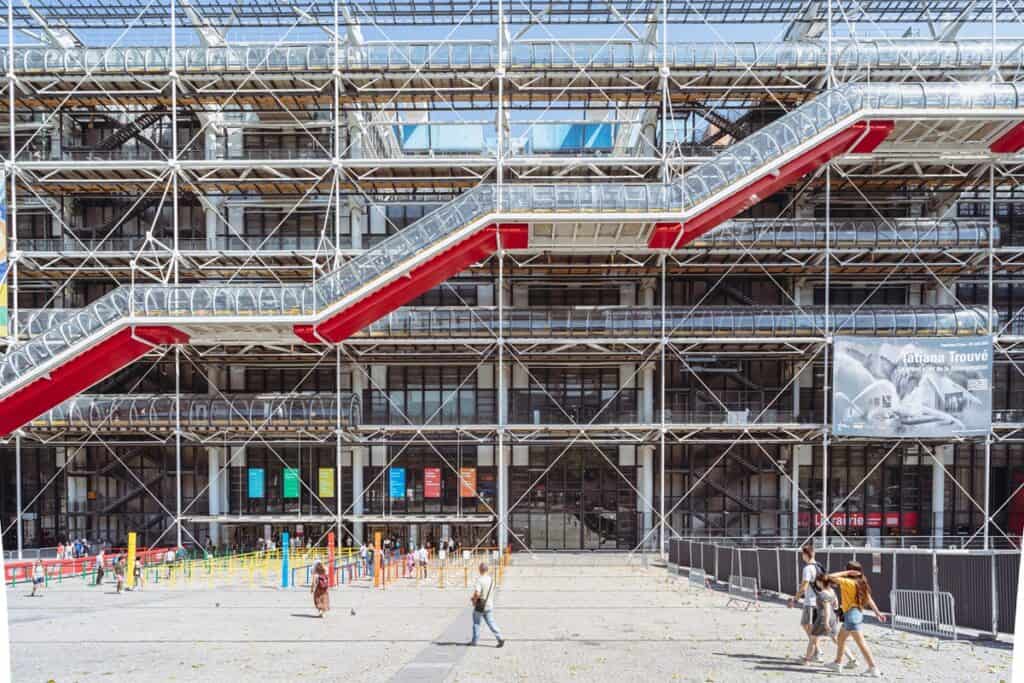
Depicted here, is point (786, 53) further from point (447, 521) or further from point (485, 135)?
point (447, 521)

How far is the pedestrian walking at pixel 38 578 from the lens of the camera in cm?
1923

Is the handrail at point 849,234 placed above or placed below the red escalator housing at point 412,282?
above

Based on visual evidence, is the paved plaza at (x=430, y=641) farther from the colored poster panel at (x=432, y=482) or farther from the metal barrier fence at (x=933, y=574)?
the colored poster panel at (x=432, y=482)

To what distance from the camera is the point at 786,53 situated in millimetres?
24828

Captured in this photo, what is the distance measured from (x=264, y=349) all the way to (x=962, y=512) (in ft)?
83.3

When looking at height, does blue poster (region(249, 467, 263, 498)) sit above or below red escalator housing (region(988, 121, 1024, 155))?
below

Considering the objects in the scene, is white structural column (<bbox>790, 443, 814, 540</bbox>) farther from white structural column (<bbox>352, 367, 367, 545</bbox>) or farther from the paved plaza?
white structural column (<bbox>352, 367, 367, 545</bbox>)

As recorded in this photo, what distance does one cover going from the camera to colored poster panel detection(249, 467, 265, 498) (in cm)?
2831

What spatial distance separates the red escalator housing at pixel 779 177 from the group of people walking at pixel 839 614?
13.5 metres

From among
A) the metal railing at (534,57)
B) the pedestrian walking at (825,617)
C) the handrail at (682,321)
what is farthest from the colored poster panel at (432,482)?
the pedestrian walking at (825,617)

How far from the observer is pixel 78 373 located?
22.2 metres

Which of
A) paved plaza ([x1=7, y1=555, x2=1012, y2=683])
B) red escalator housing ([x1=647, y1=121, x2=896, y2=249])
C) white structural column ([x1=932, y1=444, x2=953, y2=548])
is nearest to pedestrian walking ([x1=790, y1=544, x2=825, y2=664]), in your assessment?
paved plaza ([x1=7, y1=555, x2=1012, y2=683])

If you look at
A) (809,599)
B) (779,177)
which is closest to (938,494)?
(779,177)

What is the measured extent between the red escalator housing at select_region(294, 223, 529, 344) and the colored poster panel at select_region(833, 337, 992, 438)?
35.8 feet
